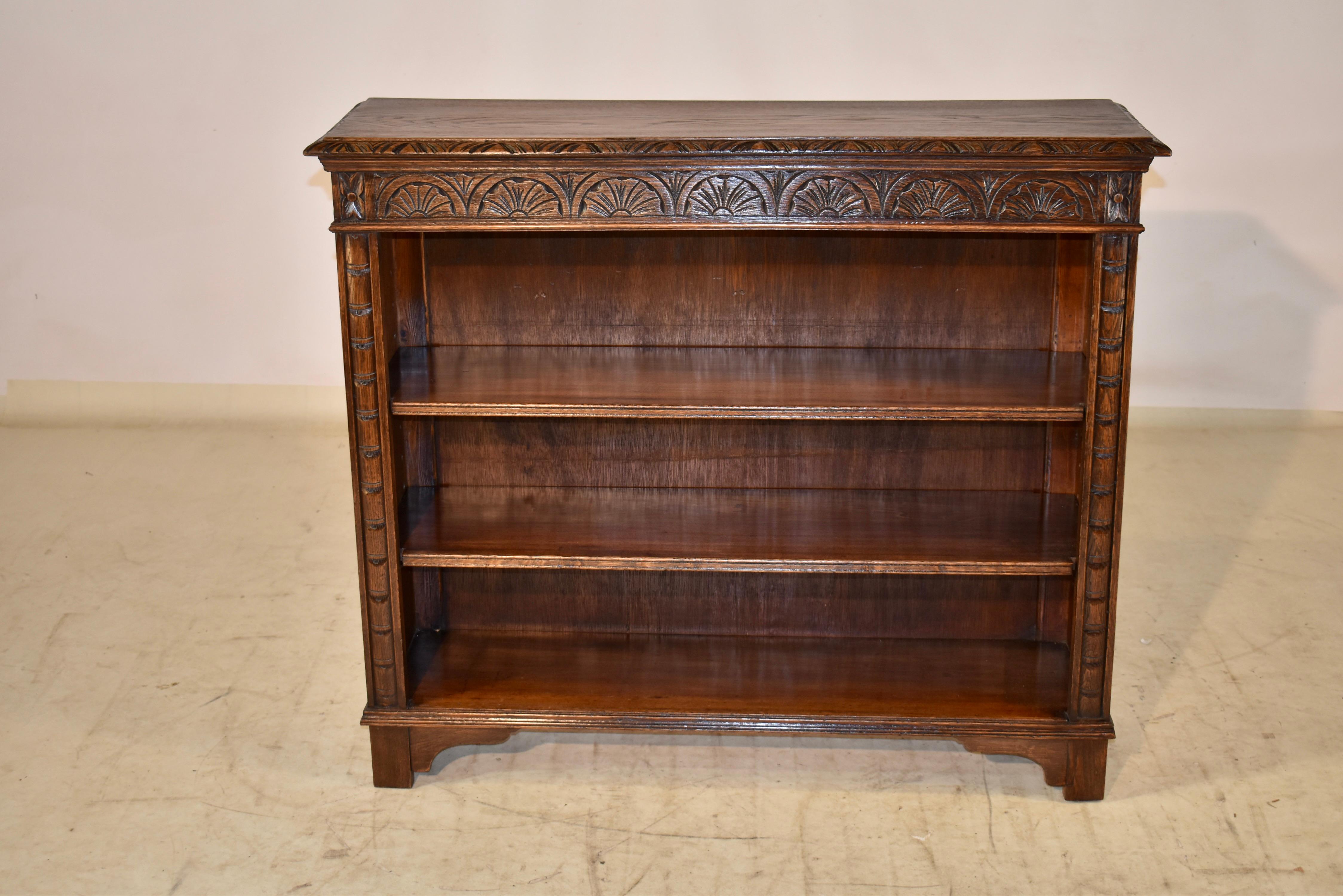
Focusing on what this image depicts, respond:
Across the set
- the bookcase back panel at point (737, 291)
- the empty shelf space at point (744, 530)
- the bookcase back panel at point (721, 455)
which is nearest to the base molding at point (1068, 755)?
the empty shelf space at point (744, 530)

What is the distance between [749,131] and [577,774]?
4.60 ft

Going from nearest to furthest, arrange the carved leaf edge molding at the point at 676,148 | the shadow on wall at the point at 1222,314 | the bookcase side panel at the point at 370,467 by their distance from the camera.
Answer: the carved leaf edge molding at the point at 676,148
the bookcase side panel at the point at 370,467
the shadow on wall at the point at 1222,314

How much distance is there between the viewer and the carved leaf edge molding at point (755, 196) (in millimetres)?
2379

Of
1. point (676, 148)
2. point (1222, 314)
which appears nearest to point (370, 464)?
point (676, 148)

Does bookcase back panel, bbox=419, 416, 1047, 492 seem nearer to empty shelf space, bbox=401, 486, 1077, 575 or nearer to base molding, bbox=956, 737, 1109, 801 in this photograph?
empty shelf space, bbox=401, 486, 1077, 575

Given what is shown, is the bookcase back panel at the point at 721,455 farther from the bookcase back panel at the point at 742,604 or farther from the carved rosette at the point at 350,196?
the carved rosette at the point at 350,196

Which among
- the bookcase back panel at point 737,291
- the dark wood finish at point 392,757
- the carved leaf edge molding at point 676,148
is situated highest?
the carved leaf edge molding at point 676,148

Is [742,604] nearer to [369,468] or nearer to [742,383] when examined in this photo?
[742,383]

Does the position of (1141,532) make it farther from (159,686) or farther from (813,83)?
(159,686)

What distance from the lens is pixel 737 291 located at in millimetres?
3012

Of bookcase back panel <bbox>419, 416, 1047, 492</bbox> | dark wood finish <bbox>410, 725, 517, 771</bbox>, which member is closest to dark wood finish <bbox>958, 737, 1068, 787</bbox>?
bookcase back panel <bbox>419, 416, 1047, 492</bbox>

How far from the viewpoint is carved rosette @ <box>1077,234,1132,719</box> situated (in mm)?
2422

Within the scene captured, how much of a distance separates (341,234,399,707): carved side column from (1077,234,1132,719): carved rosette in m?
1.38

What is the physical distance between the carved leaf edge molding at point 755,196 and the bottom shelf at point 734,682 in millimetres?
1032
